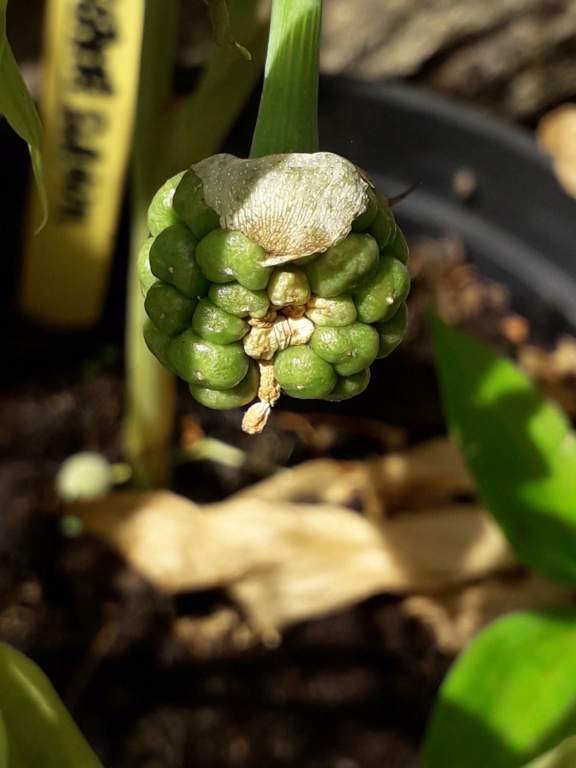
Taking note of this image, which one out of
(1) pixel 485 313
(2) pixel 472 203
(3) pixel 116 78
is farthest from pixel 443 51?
(3) pixel 116 78

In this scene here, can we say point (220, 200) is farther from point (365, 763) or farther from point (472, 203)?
point (472, 203)

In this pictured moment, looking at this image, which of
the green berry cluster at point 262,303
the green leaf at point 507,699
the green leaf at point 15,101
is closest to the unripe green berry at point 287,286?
the green berry cluster at point 262,303

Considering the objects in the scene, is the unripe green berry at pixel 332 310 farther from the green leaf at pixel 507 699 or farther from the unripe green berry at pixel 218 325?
the green leaf at pixel 507 699

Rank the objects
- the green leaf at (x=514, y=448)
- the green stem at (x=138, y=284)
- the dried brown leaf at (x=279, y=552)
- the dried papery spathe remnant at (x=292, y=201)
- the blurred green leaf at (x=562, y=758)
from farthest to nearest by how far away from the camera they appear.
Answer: the dried brown leaf at (x=279, y=552), the green leaf at (x=514, y=448), the green stem at (x=138, y=284), the blurred green leaf at (x=562, y=758), the dried papery spathe remnant at (x=292, y=201)

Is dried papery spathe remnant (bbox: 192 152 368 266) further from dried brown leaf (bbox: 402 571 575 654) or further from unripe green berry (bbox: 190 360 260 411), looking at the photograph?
dried brown leaf (bbox: 402 571 575 654)

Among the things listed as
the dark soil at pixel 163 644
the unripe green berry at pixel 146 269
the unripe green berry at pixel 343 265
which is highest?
the unripe green berry at pixel 343 265

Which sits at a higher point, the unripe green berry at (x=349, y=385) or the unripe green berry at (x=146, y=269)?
the unripe green berry at (x=146, y=269)

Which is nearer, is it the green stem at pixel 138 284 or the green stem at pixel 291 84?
the green stem at pixel 291 84

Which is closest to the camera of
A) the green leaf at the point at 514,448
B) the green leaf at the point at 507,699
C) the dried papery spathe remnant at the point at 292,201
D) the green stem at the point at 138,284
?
the dried papery spathe remnant at the point at 292,201
